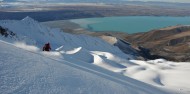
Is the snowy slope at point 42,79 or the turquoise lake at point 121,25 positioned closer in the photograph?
the snowy slope at point 42,79

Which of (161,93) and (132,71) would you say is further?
(132,71)

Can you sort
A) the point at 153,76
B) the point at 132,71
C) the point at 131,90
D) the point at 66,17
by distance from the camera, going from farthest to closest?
1. the point at 66,17
2. the point at 132,71
3. the point at 153,76
4. the point at 131,90

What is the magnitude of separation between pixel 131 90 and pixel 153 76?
5.97m

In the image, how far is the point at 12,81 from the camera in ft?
19.0

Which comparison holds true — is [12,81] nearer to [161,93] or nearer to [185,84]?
[161,93]

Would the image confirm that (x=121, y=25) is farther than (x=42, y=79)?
Yes

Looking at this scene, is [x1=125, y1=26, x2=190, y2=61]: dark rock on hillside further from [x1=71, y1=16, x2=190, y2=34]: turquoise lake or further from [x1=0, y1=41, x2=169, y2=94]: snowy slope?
[x1=0, y1=41, x2=169, y2=94]: snowy slope

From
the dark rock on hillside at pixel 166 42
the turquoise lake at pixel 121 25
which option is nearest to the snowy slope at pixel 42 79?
the dark rock on hillside at pixel 166 42

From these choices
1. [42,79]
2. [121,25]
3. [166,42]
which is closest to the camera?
[42,79]

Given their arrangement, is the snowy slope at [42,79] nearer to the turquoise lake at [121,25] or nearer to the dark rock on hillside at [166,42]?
the dark rock on hillside at [166,42]

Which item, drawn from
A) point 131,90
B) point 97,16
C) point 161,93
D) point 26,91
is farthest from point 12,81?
point 97,16

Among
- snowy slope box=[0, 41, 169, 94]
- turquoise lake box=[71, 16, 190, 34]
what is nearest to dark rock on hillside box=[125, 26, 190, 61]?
turquoise lake box=[71, 16, 190, 34]

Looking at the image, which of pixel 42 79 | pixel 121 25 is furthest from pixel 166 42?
pixel 42 79

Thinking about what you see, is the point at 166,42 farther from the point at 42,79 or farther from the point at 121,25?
the point at 42,79
